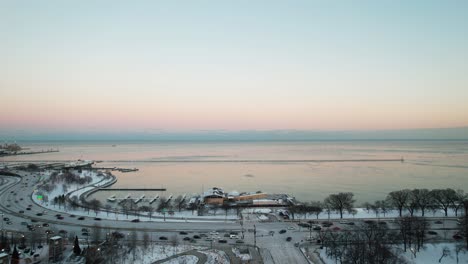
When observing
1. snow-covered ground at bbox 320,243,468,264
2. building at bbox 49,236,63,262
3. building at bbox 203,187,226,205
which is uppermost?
building at bbox 49,236,63,262

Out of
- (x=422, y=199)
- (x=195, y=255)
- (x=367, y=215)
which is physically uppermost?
(x=422, y=199)

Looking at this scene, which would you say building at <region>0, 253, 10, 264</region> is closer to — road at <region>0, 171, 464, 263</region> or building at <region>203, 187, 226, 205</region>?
road at <region>0, 171, 464, 263</region>

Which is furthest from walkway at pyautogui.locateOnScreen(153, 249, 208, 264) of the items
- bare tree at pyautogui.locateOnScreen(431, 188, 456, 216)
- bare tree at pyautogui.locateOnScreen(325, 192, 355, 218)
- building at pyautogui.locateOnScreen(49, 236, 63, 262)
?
bare tree at pyautogui.locateOnScreen(431, 188, 456, 216)

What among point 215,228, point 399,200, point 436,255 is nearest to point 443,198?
point 399,200

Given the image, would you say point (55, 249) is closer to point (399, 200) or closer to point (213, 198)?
point (213, 198)

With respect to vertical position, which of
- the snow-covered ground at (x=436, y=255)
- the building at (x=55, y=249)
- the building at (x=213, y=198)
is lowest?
the building at (x=213, y=198)

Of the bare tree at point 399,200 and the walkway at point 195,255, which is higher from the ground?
the bare tree at point 399,200

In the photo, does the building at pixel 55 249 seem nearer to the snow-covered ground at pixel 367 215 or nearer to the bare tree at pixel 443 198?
the snow-covered ground at pixel 367 215

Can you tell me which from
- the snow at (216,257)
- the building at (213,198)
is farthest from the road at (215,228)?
the building at (213,198)
